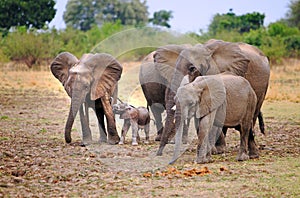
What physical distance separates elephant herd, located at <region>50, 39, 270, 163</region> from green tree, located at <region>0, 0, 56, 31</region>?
50.5 meters

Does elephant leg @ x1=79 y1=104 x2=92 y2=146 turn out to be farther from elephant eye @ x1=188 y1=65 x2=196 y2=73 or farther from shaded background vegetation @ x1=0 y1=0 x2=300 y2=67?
shaded background vegetation @ x1=0 y1=0 x2=300 y2=67

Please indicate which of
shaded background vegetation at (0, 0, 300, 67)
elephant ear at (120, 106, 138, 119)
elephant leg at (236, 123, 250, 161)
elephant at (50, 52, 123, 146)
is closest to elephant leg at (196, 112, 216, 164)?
elephant leg at (236, 123, 250, 161)

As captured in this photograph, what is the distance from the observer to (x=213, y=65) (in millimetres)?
13117

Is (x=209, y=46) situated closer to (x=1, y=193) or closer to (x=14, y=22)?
(x=1, y=193)

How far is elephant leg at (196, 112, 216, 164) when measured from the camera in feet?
37.0

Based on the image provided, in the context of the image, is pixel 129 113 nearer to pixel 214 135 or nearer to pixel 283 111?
pixel 214 135

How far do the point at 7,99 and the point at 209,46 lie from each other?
13681 millimetres

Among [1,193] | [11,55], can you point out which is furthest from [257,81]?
[11,55]

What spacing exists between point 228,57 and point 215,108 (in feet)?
6.84

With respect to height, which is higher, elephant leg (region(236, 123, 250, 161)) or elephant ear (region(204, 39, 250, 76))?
elephant ear (region(204, 39, 250, 76))

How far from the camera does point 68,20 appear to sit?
313ft

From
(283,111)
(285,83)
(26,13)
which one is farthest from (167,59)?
(26,13)

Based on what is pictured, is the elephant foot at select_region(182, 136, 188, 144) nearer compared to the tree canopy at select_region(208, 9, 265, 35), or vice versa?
the elephant foot at select_region(182, 136, 188, 144)

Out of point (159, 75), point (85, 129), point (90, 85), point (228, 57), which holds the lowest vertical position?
point (85, 129)
